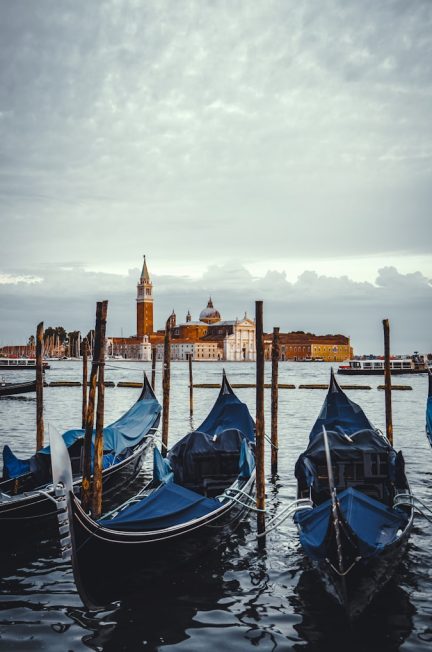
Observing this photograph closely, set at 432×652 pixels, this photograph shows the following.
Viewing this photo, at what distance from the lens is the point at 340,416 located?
9.87 metres

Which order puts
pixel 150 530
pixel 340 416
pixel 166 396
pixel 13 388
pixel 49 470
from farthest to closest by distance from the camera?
pixel 13 388 → pixel 166 396 → pixel 340 416 → pixel 49 470 → pixel 150 530

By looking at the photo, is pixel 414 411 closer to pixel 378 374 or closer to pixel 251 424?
pixel 251 424

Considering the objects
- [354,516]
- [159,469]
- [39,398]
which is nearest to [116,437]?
[39,398]

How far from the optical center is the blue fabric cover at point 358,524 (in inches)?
214

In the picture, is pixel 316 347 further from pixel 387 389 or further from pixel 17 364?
pixel 387 389

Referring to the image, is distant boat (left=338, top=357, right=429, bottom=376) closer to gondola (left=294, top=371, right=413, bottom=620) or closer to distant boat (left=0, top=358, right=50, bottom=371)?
distant boat (left=0, top=358, right=50, bottom=371)

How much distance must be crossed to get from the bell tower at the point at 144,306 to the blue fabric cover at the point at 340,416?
122927 millimetres

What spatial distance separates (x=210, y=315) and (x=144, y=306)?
18.5 m

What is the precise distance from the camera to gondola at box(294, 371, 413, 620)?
523 cm

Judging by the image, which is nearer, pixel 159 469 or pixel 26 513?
pixel 26 513

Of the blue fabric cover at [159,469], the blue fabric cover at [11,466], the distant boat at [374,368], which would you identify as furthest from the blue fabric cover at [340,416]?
the distant boat at [374,368]

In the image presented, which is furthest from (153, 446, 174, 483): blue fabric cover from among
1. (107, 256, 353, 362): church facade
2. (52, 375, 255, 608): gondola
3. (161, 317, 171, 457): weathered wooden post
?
(107, 256, 353, 362): church facade

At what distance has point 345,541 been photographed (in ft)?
17.1

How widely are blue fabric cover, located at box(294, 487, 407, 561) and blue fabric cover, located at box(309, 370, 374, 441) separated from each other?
2875mm
